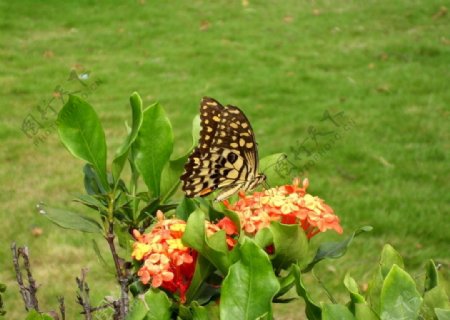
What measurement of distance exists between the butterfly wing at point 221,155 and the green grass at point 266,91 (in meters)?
1.28

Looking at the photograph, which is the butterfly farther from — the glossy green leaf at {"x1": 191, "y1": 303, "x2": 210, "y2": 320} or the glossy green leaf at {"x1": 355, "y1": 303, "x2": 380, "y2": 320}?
the glossy green leaf at {"x1": 355, "y1": 303, "x2": 380, "y2": 320}

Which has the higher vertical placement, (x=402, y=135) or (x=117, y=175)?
(x=117, y=175)

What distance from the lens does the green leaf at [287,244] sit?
4.92 ft

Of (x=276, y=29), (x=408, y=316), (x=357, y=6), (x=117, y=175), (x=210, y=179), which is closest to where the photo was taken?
(x=408, y=316)

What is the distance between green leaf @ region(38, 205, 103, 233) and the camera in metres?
1.80

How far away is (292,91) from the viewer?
26.9ft

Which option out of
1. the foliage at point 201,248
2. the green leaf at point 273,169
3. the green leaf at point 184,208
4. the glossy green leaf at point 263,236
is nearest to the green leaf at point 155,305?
the foliage at point 201,248

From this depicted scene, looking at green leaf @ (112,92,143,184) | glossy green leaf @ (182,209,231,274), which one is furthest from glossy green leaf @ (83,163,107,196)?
glossy green leaf @ (182,209,231,274)

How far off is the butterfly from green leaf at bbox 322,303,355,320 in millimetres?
670

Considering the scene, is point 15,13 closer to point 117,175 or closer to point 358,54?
point 358,54

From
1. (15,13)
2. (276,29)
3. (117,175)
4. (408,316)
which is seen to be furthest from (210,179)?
(15,13)

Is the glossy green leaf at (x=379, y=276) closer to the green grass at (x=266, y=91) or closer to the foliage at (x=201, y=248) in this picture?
the foliage at (x=201, y=248)

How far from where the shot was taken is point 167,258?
149 centimetres

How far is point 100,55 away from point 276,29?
115 inches
